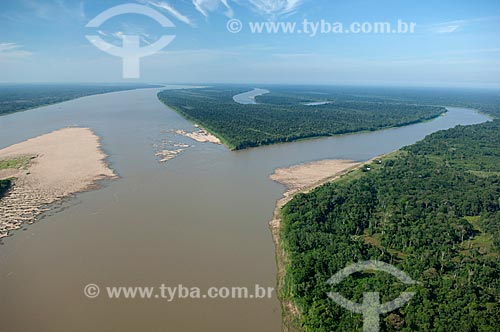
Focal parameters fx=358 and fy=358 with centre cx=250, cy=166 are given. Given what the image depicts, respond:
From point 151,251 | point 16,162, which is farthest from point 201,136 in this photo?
point 151,251

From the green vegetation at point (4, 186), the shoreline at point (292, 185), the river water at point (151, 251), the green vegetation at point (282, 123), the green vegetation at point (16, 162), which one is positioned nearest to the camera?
the river water at point (151, 251)

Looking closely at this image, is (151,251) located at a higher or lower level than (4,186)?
lower

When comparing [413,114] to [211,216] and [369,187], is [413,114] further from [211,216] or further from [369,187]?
[211,216]

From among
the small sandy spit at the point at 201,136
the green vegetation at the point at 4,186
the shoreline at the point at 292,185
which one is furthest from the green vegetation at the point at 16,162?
the shoreline at the point at 292,185

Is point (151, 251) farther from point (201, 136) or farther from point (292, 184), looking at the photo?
point (201, 136)

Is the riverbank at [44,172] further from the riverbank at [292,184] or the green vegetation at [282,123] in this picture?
the green vegetation at [282,123]
